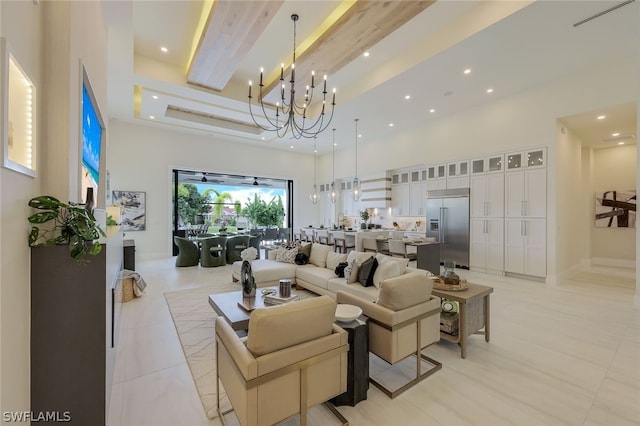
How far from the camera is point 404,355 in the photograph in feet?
7.39

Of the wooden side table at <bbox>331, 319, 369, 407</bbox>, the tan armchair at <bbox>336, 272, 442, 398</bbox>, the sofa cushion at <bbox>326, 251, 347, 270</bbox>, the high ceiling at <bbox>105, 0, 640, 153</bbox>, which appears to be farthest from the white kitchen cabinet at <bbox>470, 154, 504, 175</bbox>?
the wooden side table at <bbox>331, 319, 369, 407</bbox>

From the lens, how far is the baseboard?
6.92 m

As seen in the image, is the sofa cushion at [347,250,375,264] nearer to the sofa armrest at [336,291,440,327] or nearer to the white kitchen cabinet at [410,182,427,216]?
the sofa armrest at [336,291,440,327]

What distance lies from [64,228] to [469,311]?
3.46 m

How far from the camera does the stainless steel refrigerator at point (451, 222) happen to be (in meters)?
6.92

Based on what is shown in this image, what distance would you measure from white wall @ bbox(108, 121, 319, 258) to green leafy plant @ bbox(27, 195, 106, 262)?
297 inches

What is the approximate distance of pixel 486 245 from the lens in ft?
21.4

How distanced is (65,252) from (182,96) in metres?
5.74

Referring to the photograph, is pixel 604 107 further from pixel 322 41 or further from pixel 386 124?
pixel 322 41

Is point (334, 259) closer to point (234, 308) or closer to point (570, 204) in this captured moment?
point (234, 308)

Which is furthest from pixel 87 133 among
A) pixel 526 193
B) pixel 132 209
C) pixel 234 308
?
pixel 526 193

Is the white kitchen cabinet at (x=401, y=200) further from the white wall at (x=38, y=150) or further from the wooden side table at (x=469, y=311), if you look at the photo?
the white wall at (x=38, y=150)

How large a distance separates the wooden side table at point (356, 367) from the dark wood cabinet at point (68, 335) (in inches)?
64.2

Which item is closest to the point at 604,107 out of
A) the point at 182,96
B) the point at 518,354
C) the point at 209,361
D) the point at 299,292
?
the point at 518,354
